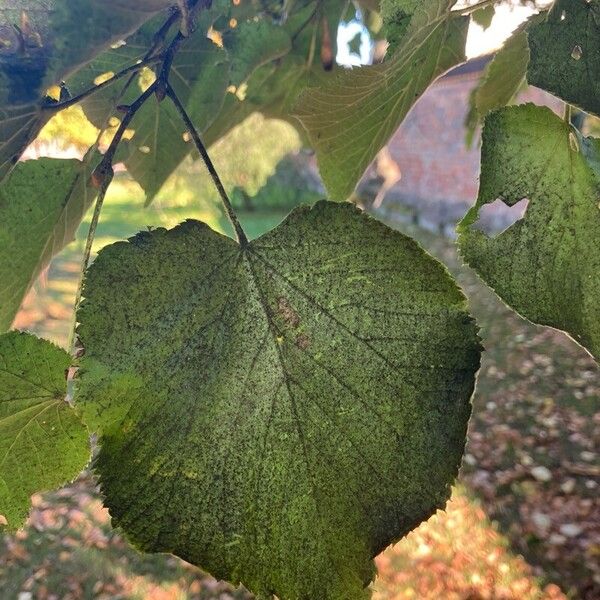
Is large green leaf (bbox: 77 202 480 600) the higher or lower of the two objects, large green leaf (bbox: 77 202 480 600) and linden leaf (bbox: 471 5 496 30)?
the lower

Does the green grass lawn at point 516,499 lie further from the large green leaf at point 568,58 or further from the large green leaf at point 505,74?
the large green leaf at point 568,58

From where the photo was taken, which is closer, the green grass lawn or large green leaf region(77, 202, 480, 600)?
large green leaf region(77, 202, 480, 600)

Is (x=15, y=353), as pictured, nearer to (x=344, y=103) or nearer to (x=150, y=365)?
(x=150, y=365)

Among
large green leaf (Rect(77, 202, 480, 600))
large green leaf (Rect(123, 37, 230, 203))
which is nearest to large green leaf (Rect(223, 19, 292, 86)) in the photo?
large green leaf (Rect(123, 37, 230, 203))

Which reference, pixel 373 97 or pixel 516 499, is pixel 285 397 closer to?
pixel 373 97

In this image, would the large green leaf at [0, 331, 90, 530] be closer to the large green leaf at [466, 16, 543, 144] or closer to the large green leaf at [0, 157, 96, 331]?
the large green leaf at [0, 157, 96, 331]
